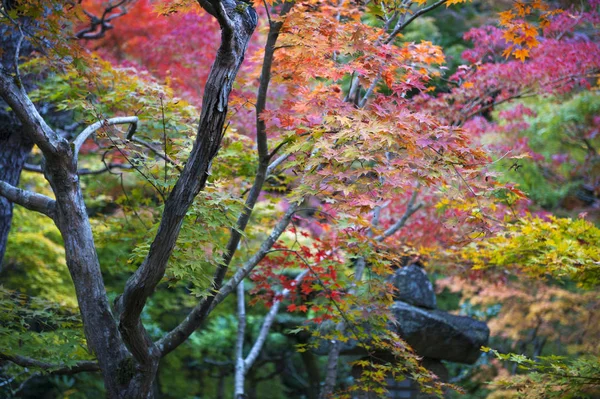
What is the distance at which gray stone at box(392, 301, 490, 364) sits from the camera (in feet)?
21.1

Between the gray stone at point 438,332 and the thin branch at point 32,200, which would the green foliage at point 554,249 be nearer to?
the gray stone at point 438,332

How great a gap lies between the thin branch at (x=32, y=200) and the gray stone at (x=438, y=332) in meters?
4.09

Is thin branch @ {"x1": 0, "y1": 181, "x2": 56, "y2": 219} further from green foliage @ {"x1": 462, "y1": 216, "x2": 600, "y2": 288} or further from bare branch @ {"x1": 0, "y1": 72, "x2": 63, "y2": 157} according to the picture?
green foliage @ {"x1": 462, "y1": 216, "x2": 600, "y2": 288}

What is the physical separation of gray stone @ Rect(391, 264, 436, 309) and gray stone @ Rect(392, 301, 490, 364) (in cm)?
12

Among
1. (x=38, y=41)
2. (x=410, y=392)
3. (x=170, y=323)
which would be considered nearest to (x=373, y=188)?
(x=38, y=41)

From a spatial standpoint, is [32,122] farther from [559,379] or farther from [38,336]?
[559,379]

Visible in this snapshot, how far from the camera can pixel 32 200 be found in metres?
3.51

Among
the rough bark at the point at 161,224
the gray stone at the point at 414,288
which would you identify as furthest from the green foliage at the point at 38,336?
the gray stone at the point at 414,288

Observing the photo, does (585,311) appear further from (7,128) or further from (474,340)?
(7,128)

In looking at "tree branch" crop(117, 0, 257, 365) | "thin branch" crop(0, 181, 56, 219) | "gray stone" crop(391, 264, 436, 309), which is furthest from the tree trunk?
"gray stone" crop(391, 264, 436, 309)

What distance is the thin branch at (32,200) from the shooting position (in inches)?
136

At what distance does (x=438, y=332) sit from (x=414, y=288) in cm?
59

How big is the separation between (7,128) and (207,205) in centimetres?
239

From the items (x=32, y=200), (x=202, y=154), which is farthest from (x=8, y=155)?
(x=202, y=154)
